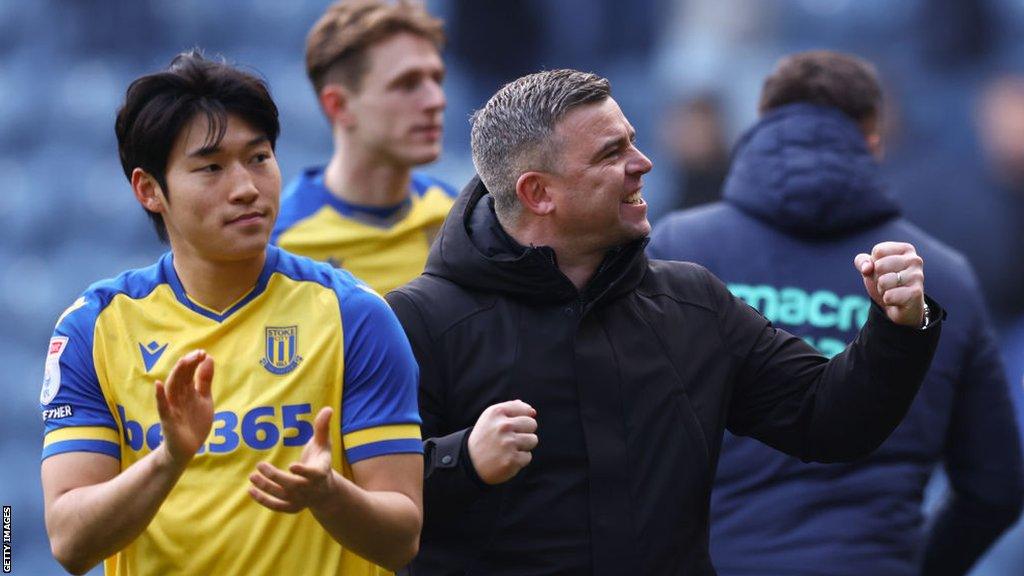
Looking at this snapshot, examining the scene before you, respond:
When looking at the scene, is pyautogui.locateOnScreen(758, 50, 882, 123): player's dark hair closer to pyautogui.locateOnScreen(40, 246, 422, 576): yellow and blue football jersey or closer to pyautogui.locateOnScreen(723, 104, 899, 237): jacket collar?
pyautogui.locateOnScreen(723, 104, 899, 237): jacket collar

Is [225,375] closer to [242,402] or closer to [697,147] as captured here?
[242,402]

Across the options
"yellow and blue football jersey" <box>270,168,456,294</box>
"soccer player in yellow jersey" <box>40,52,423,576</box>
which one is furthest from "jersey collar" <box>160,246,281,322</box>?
"yellow and blue football jersey" <box>270,168,456,294</box>

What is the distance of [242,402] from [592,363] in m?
0.67

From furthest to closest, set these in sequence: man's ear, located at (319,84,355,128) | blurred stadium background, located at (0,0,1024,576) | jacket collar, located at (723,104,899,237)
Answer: blurred stadium background, located at (0,0,1024,576)
man's ear, located at (319,84,355,128)
jacket collar, located at (723,104,899,237)

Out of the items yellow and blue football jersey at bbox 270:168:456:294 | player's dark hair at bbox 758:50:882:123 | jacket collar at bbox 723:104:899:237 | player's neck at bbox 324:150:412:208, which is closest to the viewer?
jacket collar at bbox 723:104:899:237

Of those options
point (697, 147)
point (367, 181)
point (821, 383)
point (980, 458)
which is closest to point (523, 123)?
point (821, 383)

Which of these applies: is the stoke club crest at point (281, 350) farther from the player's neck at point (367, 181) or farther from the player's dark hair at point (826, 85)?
the player's neck at point (367, 181)

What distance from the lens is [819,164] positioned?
430 centimetres

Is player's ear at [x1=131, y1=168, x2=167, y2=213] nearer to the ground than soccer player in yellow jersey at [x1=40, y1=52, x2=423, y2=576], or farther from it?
farther from it

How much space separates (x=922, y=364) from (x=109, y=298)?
4.94 ft

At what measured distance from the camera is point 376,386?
309 cm

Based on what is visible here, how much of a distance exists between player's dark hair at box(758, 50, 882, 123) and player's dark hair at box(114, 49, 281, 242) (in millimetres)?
1795

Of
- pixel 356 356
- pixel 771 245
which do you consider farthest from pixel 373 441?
pixel 771 245

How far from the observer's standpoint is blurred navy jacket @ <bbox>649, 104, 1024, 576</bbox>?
412 cm
